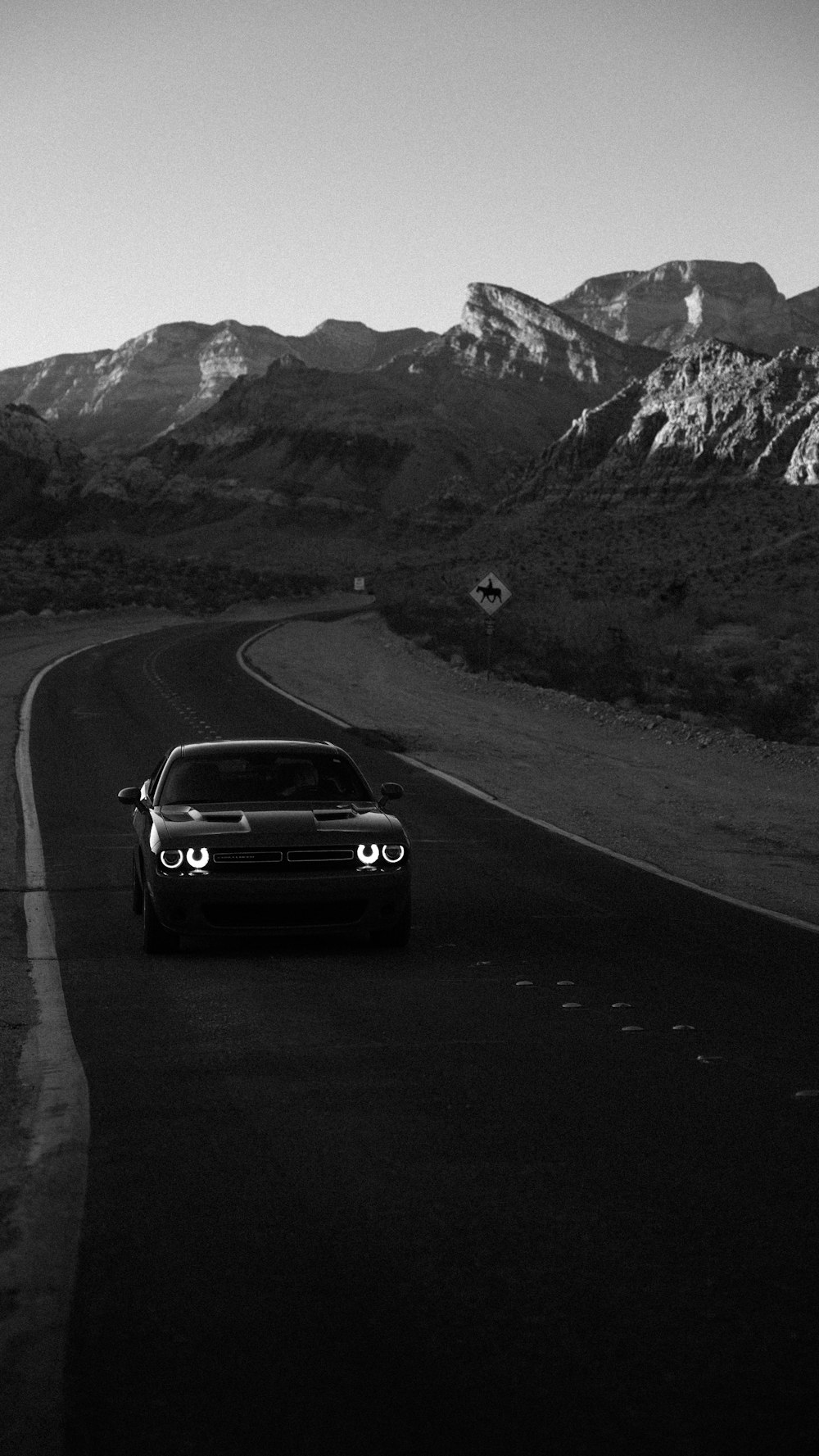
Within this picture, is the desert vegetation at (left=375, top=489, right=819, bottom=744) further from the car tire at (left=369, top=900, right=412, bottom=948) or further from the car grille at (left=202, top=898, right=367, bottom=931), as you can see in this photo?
the car grille at (left=202, top=898, right=367, bottom=931)

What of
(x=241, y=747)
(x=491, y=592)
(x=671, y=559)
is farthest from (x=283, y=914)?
(x=671, y=559)

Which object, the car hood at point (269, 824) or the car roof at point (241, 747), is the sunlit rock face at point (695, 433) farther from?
the car hood at point (269, 824)

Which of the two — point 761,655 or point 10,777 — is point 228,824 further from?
point 761,655

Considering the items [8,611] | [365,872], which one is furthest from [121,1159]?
[8,611]

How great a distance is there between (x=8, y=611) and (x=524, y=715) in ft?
130

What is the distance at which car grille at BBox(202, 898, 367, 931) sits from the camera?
35.5ft

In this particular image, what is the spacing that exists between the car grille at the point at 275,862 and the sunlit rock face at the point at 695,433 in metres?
110

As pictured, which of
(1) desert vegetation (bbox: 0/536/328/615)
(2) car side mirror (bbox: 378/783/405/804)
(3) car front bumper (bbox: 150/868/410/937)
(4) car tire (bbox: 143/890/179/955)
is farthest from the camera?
(1) desert vegetation (bbox: 0/536/328/615)

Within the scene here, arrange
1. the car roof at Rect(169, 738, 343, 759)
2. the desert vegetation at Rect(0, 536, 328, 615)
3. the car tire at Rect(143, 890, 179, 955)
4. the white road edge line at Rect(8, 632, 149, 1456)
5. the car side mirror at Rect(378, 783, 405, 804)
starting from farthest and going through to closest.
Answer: the desert vegetation at Rect(0, 536, 328, 615)
the car roof at Rect(169, 738, 343, 759)
the car side mirror at Rect(378, 783, 405, 804)
the car tire at Rect(143, 890, 179, 955)
the white road edge line at Rect(8, 632, 149, 1456)

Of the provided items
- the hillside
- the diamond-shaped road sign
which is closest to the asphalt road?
the hillside

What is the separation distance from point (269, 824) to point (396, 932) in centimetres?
112

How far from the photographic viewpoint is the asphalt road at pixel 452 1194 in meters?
3.96

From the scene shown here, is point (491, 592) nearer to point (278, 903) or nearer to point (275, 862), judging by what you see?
point (275, 862)

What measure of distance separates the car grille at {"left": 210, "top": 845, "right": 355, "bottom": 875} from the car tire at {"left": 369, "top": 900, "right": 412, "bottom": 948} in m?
0.48
